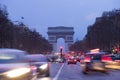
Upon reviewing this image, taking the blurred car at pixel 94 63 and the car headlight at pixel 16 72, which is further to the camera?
the blurred car at pixel 94 63

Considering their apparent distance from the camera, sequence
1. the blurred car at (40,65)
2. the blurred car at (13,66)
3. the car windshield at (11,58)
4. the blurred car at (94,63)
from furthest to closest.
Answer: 1. the blurred car at (94,63)
2. the blurred car at (40,65)
3. the car windshield at (11,58)
4. the blurred car at (13,66)

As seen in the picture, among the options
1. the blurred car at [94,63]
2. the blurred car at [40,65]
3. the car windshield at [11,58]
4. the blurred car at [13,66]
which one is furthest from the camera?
the blurred car at [94,63]

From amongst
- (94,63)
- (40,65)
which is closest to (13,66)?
(40,65)

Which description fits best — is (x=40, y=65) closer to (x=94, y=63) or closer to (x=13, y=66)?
(x=94, y=63)

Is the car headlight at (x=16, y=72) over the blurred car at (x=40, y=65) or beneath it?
beneath

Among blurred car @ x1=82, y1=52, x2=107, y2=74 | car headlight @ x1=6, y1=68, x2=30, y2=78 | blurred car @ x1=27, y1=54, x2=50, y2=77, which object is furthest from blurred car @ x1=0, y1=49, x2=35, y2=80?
blurred car @ x1=82, y1=52, x2=107, y2=74

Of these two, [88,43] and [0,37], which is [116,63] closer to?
[0,37]

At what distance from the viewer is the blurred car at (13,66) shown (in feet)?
49.3

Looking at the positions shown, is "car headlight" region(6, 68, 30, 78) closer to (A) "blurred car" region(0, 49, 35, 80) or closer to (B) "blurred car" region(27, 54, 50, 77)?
(A) "blurred car" region(0, 49, 35, 80)

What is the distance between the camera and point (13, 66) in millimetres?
15680

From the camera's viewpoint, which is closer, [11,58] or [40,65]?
[11,58]

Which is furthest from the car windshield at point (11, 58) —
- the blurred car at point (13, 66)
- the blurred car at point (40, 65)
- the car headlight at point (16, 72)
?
the blurred car at point (40, 65)

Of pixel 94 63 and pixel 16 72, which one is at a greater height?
pixel 94 63

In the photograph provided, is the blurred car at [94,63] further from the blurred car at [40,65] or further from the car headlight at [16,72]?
the car headlight at [16,72]
